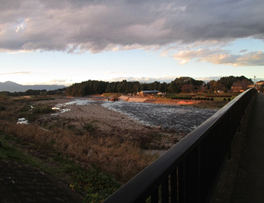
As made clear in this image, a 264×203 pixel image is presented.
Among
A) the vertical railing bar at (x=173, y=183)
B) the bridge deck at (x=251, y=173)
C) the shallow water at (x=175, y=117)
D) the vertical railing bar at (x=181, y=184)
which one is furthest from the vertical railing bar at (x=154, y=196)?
the shallow water at (x=175, y=117)

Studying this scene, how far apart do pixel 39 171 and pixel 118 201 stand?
7.90 meters

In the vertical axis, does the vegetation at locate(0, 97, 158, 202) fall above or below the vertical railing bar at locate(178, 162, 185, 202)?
below

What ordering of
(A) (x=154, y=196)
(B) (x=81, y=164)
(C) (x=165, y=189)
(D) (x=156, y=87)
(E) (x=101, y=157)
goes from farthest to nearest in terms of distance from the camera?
(D) (x=156, y=87)
(E) (x=101, y=157)
(B) (x=81, y=164)
(C) (x=165, y=189)
(A) (x=154, y=196)

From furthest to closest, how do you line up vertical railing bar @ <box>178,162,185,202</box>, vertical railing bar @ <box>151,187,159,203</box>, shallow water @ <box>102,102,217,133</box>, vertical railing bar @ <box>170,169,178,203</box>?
shallow water @ <box>102,102,217,133</box>
vertical railing bar @ <box>178,162,185,202</box>
vertical railing bar @ <box>170,169,178,203</box>
vertical railing bar @ <box>151,187,159,203</box>

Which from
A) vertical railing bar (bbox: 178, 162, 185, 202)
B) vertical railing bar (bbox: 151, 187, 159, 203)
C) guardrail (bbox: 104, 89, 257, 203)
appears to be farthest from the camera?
vertical railing bar (bbox: 178, 162, 185, 202)

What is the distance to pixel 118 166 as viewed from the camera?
9359 mm

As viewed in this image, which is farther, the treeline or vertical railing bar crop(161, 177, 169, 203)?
the treeline

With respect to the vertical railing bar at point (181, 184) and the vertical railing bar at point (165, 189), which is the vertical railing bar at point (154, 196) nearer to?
the vertical railing bar at point (165, 189)

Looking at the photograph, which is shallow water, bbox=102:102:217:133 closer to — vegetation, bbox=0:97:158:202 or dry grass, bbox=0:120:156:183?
dry grass, bbox=0:120:156:183

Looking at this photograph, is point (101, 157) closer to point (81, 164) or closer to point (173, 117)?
point (81, 164)

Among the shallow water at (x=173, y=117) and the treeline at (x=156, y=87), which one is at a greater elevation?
the treeline at (x=156, y=87)

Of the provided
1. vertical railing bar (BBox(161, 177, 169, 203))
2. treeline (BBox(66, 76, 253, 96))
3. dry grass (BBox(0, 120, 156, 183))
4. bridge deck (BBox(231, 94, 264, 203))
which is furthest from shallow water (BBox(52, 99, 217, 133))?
treeline (BBox(66, 76, 253, 96))

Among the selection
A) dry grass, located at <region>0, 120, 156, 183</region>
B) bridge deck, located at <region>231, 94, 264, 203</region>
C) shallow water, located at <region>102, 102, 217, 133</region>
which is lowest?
shallow water, located at <region>102, 102, 217, 133</region>

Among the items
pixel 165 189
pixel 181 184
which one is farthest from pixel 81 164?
pixel 165 189
